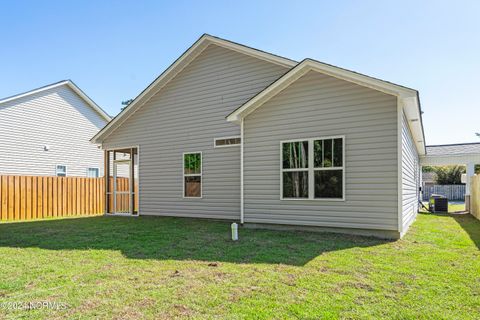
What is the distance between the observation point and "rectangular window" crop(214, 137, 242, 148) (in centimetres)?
1057

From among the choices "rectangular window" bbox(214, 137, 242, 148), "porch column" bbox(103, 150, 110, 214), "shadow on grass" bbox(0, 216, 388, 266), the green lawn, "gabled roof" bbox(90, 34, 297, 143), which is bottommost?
"shadow on grass" bbox(0, 216, 388, 266)

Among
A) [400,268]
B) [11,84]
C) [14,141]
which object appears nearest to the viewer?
[400,268]

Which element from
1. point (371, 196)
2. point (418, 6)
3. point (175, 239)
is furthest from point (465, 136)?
point (175, 239)

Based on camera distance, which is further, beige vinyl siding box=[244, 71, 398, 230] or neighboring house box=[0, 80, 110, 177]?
neighboring house box=[0, 80, 110, 177]

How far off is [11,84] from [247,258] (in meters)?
21.2

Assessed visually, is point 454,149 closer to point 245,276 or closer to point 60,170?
point 245,276

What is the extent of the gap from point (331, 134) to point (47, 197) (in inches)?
468

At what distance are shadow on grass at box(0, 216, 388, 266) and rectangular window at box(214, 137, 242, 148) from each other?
2.75 metres

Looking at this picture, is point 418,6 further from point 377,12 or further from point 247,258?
point 247,258

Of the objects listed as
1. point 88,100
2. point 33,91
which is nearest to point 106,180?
point 33,91

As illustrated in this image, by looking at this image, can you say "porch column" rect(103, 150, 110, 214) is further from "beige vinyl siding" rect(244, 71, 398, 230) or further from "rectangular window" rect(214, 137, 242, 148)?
"beige vinyl siding" rect(244, 71, 398, 230)

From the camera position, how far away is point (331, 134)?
7.99 m

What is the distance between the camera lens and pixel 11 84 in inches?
784

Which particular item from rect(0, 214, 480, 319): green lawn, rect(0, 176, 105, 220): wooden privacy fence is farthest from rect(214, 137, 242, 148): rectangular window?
rect(0, 176, 105, 220): wooden privacy fence
